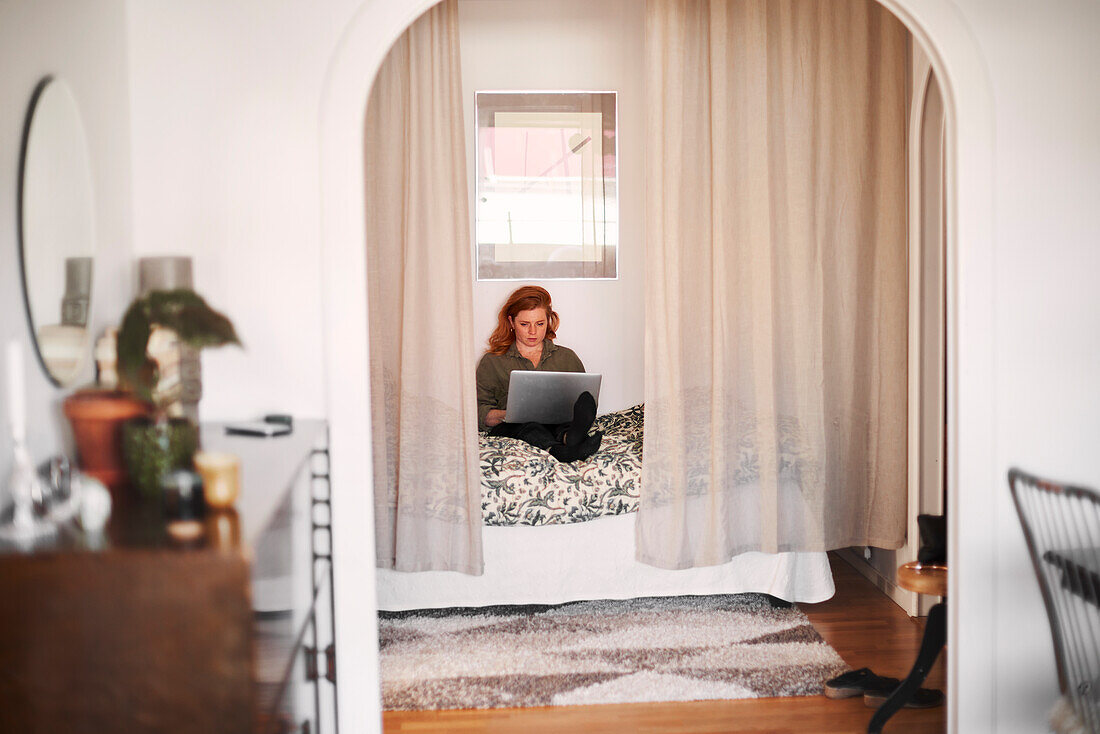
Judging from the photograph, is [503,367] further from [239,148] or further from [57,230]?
[57,230]

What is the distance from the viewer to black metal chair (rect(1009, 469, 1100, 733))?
1.79 meters

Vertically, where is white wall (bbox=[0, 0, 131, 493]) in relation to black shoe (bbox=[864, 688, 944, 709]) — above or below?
above

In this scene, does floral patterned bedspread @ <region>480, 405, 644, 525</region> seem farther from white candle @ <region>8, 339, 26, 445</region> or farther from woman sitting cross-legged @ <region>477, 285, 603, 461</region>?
white candle @ <region>8, 339, 26, 445</region>

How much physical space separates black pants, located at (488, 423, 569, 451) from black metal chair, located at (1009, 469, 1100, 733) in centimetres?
187

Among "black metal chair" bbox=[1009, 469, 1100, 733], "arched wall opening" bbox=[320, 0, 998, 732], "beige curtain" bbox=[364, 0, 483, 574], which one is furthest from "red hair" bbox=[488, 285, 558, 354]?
"black metal chair" bbox=[1009, 469, 1100, 733]

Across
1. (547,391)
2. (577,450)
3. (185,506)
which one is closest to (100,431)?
(185,506)

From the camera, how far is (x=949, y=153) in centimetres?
222

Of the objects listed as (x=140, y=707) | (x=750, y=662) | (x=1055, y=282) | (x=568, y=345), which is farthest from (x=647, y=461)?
(x=140, y=707)

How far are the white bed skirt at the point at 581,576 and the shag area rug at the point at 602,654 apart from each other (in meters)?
0.10

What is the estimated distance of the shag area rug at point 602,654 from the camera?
9.02 feet

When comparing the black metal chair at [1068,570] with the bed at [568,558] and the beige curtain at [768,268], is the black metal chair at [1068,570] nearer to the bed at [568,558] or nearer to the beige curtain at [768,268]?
the beige curtain at [768,268]

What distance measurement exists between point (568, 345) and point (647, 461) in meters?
1.67

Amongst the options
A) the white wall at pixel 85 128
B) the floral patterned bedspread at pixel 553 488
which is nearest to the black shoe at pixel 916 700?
the floral patterned bedspread at pixel 553 488

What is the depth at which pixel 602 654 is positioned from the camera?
9.89 feet
